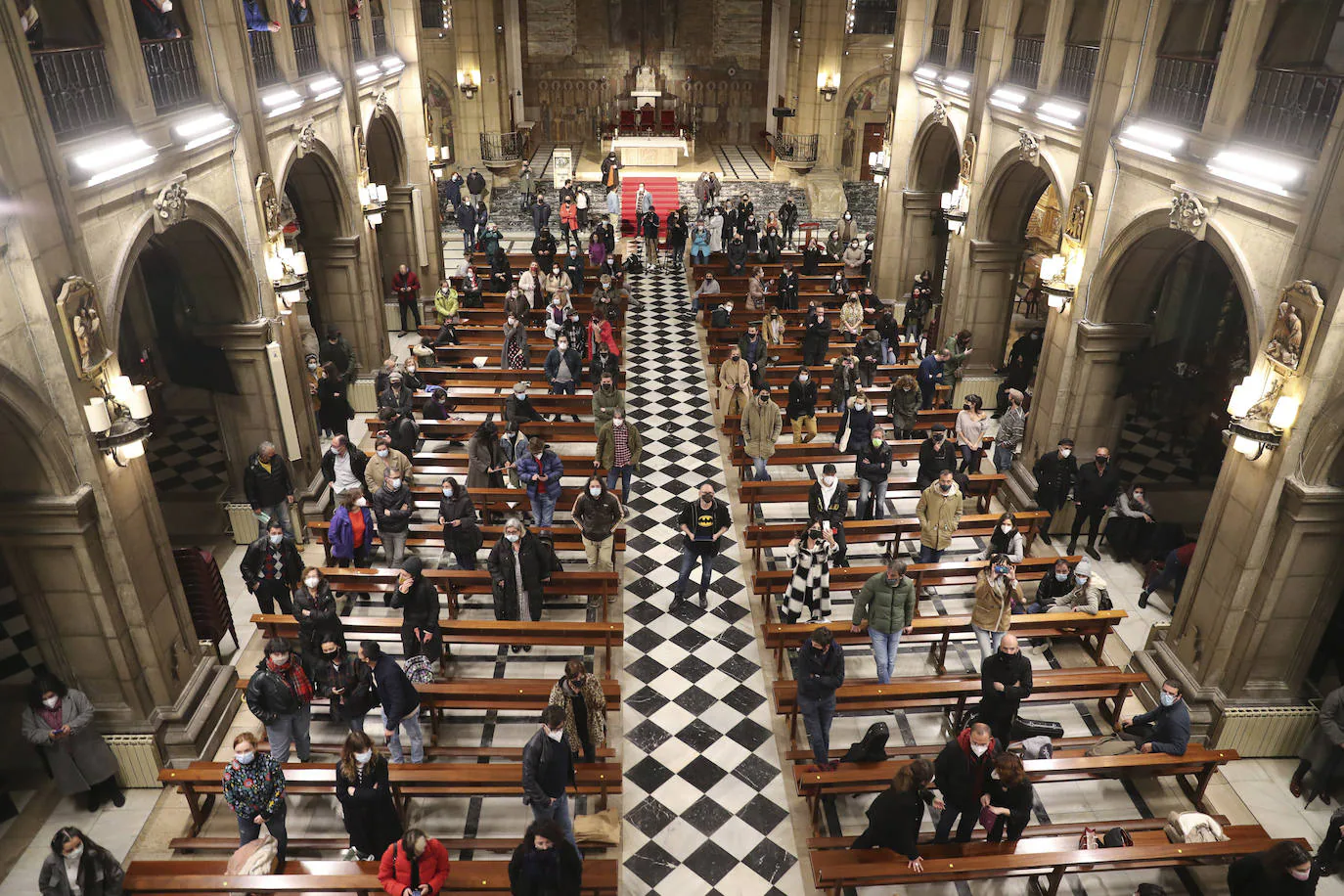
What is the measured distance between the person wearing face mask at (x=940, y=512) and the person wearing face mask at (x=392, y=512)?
20.2 ft

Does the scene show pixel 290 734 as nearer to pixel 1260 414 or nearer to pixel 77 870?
pixel 77 870

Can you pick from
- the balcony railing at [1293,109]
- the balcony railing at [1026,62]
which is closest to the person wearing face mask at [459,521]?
the balcony railing at [1293,109]

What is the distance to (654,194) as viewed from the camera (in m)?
27.6

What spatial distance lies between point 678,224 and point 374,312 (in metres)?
9.20

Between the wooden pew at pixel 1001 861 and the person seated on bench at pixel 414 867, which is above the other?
the person seated on bench at pixel 414 867

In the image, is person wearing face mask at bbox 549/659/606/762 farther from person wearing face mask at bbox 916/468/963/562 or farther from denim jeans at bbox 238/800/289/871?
person wearing face mask at bbox 916/468/963/562

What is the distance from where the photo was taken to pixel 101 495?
24.5 feet

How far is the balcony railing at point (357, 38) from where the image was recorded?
1560cm

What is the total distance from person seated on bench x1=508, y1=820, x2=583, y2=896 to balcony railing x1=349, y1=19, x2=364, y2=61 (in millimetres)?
14457

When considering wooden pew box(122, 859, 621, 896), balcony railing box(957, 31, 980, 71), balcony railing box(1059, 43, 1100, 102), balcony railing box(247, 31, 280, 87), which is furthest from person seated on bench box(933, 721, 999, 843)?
balcony railing box(957, 31, 980, 71)

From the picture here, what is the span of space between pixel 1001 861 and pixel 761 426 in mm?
6521

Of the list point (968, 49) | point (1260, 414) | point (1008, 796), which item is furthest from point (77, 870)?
point (968, 49)

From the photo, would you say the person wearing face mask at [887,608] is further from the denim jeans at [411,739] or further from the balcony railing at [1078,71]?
the balcony railing at [1078,71]

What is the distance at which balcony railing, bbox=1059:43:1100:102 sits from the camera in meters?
11.7
